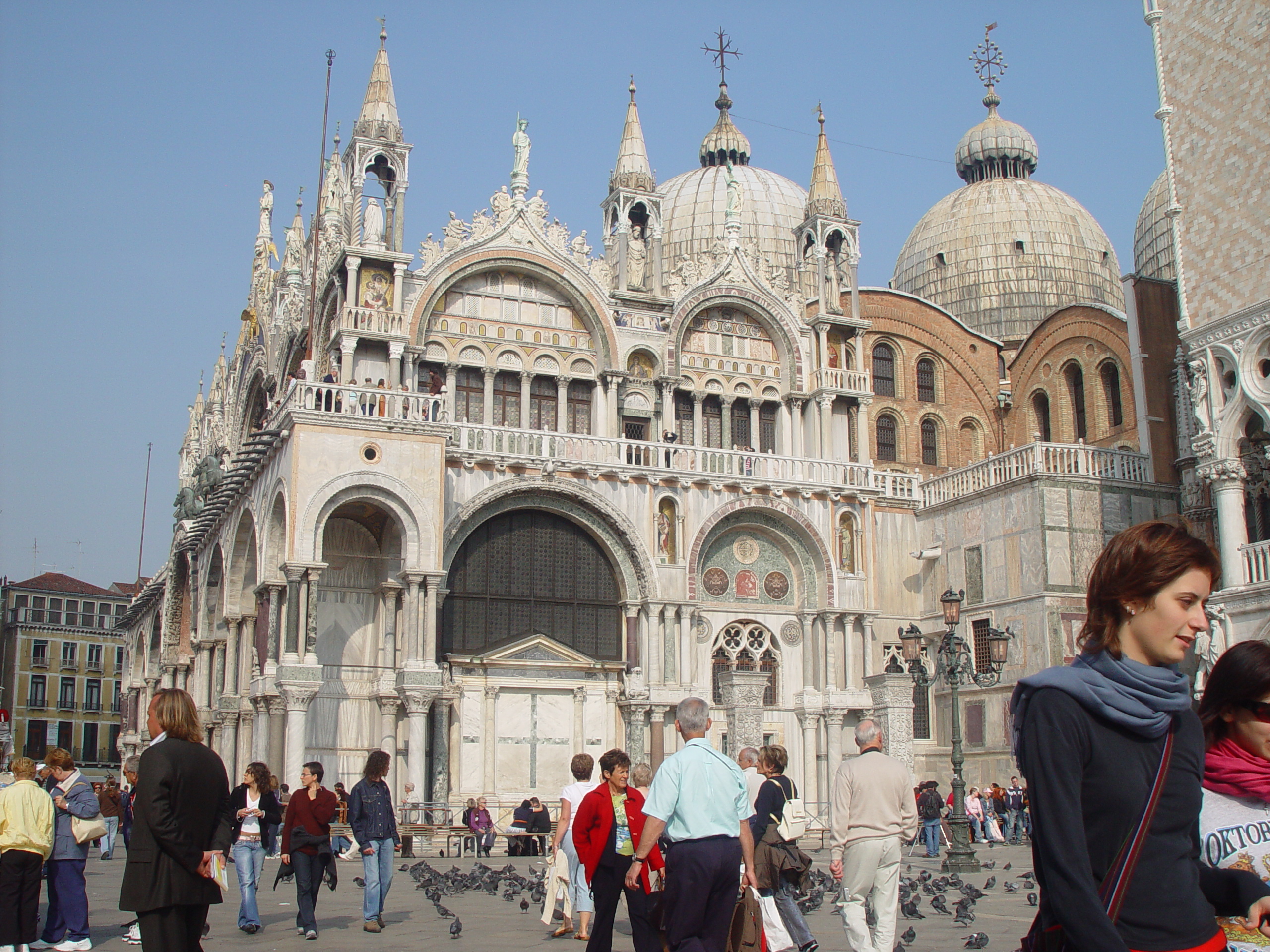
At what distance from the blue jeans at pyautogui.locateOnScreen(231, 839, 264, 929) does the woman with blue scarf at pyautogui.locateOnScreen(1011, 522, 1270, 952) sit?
32.5ft

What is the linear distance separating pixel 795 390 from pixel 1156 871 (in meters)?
29.2

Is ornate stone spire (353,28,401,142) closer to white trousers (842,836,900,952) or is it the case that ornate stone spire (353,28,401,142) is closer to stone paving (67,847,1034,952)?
stone paving (67,847,1034,952)

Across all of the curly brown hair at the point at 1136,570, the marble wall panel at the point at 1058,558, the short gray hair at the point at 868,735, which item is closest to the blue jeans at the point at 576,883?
the short gray hair at the point at 868,735

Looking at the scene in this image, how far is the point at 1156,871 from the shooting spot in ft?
11.7

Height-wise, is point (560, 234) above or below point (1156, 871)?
above

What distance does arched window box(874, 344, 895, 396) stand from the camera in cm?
3950

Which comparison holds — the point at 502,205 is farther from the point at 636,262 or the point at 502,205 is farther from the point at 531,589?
the point at 531,589

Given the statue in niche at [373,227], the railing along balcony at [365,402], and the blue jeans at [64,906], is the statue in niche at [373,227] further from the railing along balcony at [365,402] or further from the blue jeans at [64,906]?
the blue jeans at [64,906]

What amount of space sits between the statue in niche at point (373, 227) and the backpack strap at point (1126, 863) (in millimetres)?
26683

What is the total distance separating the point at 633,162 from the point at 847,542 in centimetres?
1040

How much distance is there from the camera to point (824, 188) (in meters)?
34.2

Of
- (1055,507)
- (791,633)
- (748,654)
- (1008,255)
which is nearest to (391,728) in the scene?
(748,654)

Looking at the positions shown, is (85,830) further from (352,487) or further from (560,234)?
(560,234)

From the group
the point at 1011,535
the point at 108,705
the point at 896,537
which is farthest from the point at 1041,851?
the point at 108,705
